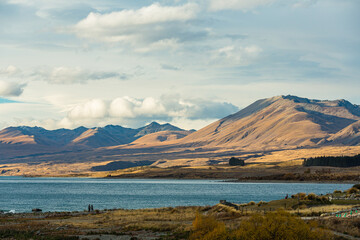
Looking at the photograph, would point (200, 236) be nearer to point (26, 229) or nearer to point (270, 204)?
point (26, 229)

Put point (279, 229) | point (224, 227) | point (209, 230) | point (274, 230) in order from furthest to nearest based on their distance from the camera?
point (209, 230) → point (224, 227) → point (274, 230) → point (279, 229)

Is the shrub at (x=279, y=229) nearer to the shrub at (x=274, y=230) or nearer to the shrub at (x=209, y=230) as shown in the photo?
the shrub at (x=274, y=230)

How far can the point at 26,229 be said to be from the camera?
52.6m

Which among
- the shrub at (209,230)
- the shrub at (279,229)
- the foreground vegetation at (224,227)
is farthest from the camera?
the shrub at (209,230)

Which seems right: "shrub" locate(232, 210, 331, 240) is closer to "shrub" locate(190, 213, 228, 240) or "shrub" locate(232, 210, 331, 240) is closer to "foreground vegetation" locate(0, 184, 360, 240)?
"foreground vegetation" locate(0, 184, 360, 240)

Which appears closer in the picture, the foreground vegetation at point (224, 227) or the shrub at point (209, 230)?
the foreground vegetation at point (224, 227)

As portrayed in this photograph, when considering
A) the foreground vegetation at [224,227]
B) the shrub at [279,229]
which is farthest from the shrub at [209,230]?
the shrub at [279,229]

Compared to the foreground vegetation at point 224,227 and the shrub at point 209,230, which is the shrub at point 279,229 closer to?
the foreground vegetation at point 224,227

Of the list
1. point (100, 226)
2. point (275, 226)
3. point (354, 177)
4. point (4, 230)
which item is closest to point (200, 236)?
point (275, 226)

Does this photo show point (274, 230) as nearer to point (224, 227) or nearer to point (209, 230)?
point (224, 227)

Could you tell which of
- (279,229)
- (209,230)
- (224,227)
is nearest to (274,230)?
(279,229)

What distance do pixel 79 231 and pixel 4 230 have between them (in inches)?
349

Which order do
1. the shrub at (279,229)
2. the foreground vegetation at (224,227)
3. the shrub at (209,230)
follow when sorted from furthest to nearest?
the shrub at (209,230) < the foreground vegetation at (224,227) < the shrub at (279,229)

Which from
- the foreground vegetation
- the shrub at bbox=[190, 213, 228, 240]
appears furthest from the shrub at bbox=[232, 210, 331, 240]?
the shrub at bbox=[190, 213, 228, 240]
